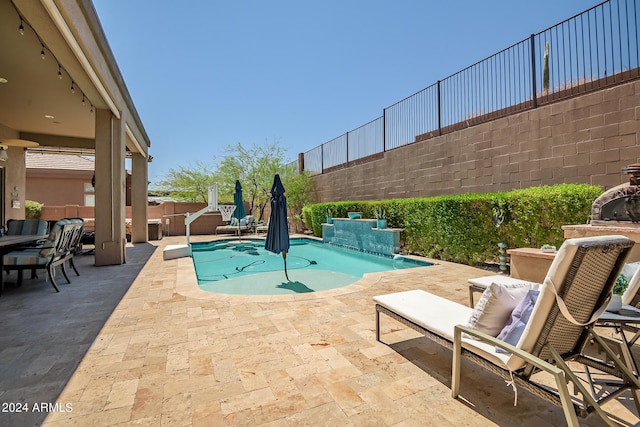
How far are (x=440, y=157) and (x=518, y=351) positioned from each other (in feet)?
23.3

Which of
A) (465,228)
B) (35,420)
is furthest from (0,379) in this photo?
(465,228)

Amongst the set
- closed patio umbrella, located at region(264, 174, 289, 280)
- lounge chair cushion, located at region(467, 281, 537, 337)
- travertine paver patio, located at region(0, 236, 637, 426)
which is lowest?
travertine paver patio, located at region(0, 236, 637, 426)

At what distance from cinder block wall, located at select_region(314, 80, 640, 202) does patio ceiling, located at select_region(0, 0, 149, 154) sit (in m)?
7.46

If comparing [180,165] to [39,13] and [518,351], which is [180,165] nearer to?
[39,13]

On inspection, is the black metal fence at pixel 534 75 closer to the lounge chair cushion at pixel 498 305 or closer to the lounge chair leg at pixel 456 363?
the lounge chair cushion at pixel 498 305

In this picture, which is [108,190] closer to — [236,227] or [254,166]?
[236,227]

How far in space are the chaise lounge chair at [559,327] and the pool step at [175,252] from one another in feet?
22.6

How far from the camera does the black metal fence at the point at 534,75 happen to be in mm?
4804

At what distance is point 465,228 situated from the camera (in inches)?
241

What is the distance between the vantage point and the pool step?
7.12 metres

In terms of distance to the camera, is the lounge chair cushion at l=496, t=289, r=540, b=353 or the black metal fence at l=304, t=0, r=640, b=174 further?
the black metal fence at l=304, t=0, r=640, b=174

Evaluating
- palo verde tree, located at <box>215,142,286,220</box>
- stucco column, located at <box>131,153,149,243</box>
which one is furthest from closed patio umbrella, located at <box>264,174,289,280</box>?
palo verde tree, located at <box>215,142,286,220</box>

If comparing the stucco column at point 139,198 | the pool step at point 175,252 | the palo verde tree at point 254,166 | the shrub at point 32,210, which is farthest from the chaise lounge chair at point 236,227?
the shrub at point 32,210

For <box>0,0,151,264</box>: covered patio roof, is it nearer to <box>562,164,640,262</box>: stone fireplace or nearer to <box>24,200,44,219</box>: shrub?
<box>24,200,44,219</box>: shrub
